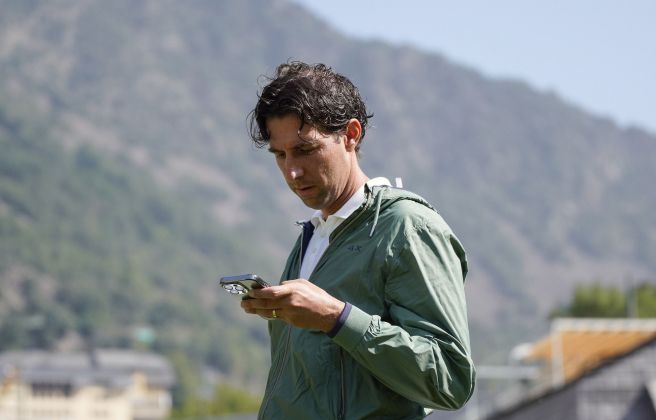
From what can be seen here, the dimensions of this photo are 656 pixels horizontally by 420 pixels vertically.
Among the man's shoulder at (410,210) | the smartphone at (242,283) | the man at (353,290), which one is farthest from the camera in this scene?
the man's shoulder at (410,210)

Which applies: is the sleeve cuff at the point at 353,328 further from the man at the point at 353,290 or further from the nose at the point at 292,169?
the nose at the point at 292,169

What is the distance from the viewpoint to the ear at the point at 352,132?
4.00 metres

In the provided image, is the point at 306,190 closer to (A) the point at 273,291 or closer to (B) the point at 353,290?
(B) the point at 353,290

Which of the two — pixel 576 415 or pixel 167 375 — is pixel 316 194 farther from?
pixel 167 375

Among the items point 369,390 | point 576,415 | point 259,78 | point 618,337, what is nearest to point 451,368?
point 369,390

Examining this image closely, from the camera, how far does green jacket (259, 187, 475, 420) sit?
366cm

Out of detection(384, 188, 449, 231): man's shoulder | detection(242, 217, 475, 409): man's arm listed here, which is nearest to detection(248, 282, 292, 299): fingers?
detection(242, 217, 475, 409): man's arm

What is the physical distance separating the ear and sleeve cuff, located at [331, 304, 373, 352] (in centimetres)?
56

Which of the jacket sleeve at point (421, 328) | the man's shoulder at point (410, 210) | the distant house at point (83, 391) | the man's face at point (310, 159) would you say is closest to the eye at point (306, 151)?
the man's face at point (310, 159)

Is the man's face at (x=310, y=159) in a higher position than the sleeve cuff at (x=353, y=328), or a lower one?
higher

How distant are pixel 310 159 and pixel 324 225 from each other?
30 cm

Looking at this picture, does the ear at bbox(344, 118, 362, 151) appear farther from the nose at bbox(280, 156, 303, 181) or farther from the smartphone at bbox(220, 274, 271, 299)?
the smartphone at bbox(220, 274, 271, 299)

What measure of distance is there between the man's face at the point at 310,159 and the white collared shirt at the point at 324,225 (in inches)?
1.9

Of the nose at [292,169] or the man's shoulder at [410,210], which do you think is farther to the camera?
the nose at [292,169]
